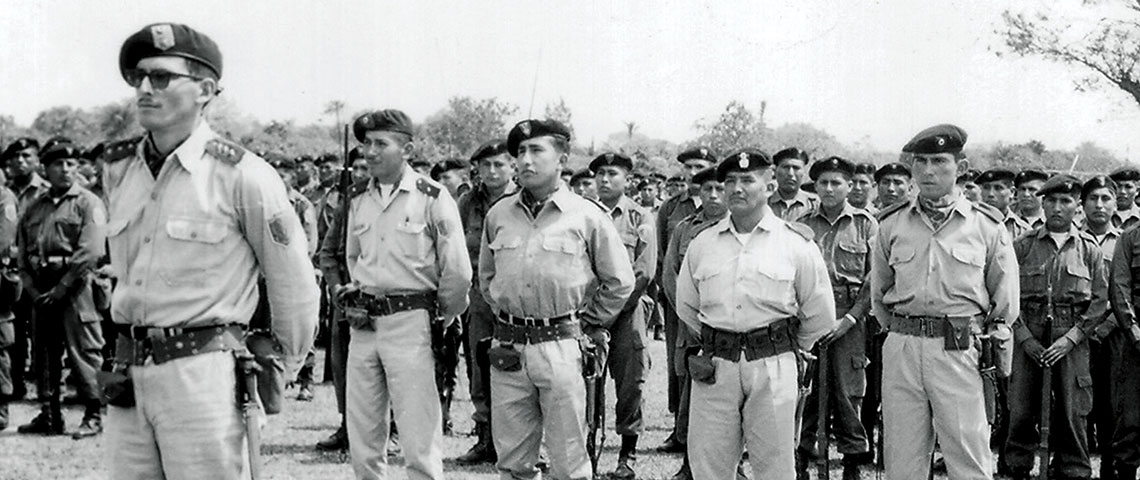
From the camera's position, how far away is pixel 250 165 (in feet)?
13.0

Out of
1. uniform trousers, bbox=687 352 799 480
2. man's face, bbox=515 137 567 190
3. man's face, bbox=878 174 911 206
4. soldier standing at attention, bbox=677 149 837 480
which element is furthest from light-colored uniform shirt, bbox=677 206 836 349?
man's face, bbox=878 174 911 206

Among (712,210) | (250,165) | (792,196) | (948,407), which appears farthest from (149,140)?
(792,196)

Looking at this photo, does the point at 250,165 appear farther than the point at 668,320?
No

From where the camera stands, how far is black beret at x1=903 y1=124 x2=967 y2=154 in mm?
6035

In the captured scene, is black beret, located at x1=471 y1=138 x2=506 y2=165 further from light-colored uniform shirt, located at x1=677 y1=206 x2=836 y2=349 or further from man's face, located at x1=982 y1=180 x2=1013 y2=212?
man's face, located at x1=982 y1=180 x2=1013 y2=212

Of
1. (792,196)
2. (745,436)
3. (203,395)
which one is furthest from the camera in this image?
(792,196)

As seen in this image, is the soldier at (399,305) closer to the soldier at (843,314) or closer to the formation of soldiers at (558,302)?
the formation of soldiers at (558,302)

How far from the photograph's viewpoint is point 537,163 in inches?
240

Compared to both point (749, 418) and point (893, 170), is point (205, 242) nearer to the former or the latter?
point (749, 418)

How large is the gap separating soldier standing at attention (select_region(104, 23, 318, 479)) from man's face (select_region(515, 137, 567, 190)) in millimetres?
2261

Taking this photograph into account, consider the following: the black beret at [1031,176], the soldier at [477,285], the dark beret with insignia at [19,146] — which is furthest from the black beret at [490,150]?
the dark beret with insignia at [19,146]

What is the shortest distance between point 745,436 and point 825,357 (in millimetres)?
2517

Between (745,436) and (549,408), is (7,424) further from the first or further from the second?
(745,436)

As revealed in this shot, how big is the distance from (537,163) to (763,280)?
145 centimetres
